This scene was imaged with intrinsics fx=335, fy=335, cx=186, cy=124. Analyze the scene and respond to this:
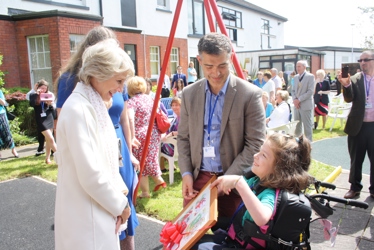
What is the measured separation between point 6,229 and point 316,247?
352 cm

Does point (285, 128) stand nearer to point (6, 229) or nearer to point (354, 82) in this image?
point (354, 82)

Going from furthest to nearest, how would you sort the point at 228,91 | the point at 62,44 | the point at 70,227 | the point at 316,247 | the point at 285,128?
the point at 62,44, the point at 285,128, the point at 316,247, the point at 228,91, the point at 70,227

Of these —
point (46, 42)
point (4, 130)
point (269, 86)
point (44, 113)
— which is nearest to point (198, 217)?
point (44, 113)

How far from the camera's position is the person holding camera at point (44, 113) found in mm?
7152

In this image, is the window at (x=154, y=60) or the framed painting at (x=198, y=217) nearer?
the framed painting at (x=198, y=217)

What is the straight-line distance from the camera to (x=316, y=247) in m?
3.25

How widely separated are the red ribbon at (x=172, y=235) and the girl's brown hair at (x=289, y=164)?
578 millimetres

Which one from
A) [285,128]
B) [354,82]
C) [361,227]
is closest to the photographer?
[361,227]

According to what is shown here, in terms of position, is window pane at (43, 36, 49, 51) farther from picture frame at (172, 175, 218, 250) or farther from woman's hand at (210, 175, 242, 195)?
woman's hand at (210, 175, 242, 195)

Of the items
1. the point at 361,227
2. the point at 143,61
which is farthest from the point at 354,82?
the point at 143,61

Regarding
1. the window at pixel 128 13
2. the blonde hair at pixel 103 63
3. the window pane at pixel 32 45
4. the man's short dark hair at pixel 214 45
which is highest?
the window at pixel 128 13

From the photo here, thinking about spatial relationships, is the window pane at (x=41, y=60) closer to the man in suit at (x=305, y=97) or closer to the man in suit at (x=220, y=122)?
the man in suit at (x=305, y=97)

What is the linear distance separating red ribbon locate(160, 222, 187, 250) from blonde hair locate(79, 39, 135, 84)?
1004mm

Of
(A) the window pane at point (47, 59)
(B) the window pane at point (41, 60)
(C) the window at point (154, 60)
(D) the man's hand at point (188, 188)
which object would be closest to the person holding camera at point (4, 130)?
(A) the window pane at point (47, 59)
